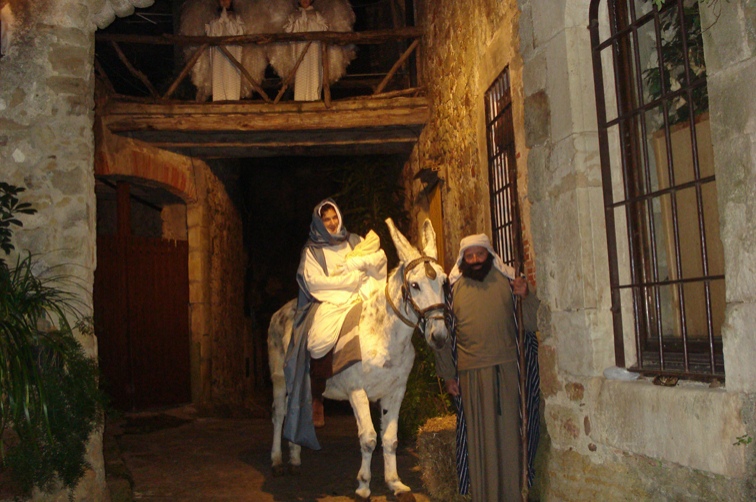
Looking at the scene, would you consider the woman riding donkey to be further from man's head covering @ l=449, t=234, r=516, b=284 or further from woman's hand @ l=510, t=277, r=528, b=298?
woman's hand @ l=510, t=277, r=528, b=298

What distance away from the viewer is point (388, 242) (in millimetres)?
10453

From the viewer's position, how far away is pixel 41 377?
15.3ft

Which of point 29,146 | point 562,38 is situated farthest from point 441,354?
point 29,146

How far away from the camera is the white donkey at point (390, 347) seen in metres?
5.20

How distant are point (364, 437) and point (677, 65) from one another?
3.32 metres

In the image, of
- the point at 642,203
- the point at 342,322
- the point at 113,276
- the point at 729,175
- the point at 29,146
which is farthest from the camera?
the point at 113,276

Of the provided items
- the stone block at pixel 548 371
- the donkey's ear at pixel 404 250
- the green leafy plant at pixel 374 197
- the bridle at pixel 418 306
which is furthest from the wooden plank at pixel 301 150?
the stone block at pixel 548 371

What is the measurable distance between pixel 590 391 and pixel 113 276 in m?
6.93

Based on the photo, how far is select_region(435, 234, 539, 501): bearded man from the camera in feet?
15.8

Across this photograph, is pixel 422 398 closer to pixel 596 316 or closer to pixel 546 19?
pixel 596 316

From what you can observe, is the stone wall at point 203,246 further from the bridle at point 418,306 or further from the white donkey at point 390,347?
the bridle at point 418,306

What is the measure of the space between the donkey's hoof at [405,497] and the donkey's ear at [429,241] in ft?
5.52

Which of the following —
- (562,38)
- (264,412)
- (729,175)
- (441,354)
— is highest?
(562,38)

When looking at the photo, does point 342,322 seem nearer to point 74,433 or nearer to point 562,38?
point 74,433
